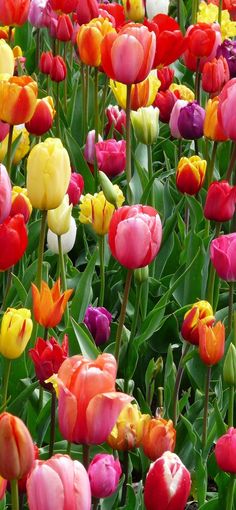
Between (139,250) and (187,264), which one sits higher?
(139,250)

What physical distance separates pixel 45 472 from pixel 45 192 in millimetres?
746

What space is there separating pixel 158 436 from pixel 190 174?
0.92 metres

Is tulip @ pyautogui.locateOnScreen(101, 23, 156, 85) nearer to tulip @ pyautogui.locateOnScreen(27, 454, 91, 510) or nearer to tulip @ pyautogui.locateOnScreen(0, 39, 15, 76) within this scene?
tulip @ pyautogui.locateOnScreen(0, 39, 15, 76)

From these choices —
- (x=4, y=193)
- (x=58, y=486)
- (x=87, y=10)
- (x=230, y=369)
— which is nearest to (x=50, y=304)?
(x=4, y=193)

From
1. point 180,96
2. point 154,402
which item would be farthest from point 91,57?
point 154,402

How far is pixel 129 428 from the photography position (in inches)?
59.8

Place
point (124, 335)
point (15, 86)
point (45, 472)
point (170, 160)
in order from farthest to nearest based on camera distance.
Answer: point (170, 160) < point (124, 335) < point (15, 86) < point (45, 472)

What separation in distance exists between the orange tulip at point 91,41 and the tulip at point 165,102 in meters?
0.25

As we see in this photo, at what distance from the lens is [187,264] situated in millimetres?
2355

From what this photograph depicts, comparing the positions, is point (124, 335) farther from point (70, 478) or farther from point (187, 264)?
point (70, 478)

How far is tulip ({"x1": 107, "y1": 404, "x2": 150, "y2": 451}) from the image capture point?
151cm

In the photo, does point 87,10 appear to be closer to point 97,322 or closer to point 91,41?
point 91,41

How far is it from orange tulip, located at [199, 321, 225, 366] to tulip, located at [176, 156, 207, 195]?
0.68 metres

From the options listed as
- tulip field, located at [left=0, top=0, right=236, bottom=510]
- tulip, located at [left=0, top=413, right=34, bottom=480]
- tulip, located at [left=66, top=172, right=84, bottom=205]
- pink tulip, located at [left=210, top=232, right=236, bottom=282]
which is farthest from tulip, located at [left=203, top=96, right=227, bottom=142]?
tulip, located at [left=0, top=413, right=34, bottom=480]
